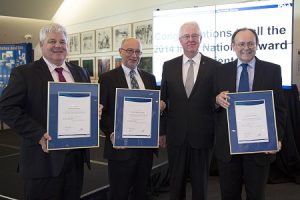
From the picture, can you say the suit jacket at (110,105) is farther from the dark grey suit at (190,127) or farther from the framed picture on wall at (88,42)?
the framed picture on wall at (88,42)

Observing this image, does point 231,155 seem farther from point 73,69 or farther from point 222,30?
point 222,30

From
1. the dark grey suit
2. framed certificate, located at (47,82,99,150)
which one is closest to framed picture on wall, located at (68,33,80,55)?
the dark grey suit

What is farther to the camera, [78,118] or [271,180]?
[271,180]

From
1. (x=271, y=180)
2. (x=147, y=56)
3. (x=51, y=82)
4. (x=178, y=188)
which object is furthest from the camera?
(x=147, y=56)

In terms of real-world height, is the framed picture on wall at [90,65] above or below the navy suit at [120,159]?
above

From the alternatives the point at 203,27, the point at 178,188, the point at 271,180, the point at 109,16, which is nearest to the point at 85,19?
the point at 109,16

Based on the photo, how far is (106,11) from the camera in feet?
21.8

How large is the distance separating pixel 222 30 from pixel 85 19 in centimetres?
371

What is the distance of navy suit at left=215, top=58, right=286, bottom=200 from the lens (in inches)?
82.4

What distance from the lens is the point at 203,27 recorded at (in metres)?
4.51

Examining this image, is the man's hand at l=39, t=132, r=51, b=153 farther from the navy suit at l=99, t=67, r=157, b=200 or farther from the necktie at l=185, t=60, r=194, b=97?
the necktie at l=185, t=60, r=194, b=97

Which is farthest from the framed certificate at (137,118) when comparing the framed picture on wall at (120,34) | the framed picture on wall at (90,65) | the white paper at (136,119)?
the framed picture on wall at (90,65)

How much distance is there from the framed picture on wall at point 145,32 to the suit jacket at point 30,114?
399 centimetres

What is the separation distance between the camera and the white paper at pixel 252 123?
2045 millimetres
